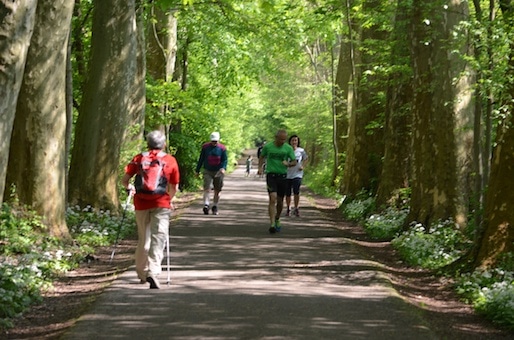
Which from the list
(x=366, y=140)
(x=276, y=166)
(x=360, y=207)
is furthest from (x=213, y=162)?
(x=366, y=140)

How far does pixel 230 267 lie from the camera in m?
13.0

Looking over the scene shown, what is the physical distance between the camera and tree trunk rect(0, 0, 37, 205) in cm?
770

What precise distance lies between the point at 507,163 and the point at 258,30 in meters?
20.2

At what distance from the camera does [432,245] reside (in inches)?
589

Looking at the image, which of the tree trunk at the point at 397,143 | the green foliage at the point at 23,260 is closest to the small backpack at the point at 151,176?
the green foliage at the point at 23,260

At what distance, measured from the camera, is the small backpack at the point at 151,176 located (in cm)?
1080

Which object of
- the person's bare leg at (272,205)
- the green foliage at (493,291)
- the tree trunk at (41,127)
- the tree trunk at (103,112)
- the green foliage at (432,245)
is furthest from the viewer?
the tree trunk at (103,112)

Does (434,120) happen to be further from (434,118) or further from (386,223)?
(386,223)

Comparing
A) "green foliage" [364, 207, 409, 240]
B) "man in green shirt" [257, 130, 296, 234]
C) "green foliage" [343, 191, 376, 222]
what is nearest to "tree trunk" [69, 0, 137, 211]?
"man in green shirt" [257, 130, 296, 234]

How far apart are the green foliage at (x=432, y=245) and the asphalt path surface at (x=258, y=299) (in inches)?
35.5

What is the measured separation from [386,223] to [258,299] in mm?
9715

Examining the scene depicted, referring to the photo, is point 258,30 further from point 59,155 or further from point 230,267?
point 230,267

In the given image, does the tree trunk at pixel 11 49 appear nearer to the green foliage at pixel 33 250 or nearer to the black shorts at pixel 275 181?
the green foliage at pixel 33 250

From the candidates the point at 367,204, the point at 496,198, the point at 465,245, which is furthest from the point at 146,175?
the point at 367,204
